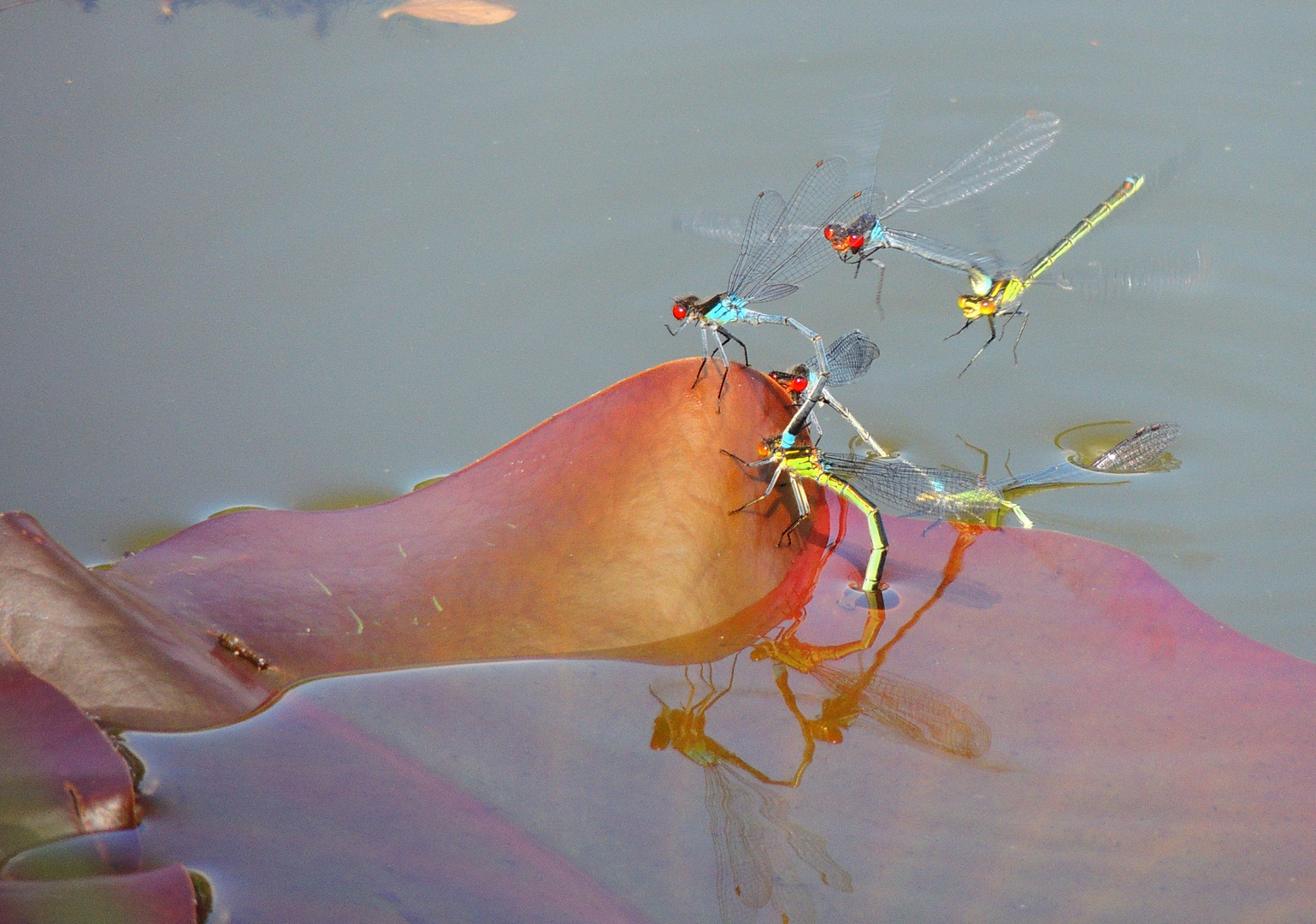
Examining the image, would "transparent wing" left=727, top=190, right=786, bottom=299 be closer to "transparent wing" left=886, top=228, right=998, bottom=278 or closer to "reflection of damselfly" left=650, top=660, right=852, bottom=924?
"transparent wing" left=886, top=228, right=998, bottom=278

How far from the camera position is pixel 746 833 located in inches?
64.3

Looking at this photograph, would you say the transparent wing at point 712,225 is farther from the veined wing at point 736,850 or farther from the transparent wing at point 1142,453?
the veined wing at point 736,850

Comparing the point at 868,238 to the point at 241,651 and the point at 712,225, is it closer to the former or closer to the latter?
the point at 712,225

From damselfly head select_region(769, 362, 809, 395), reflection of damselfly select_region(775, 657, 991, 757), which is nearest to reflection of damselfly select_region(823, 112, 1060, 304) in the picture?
damselfly head select_region(769, 362, 809, 395)

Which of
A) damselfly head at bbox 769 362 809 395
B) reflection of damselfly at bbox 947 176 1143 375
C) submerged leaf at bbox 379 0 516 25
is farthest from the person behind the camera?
submerged leaf at bbox 379 0 516 25

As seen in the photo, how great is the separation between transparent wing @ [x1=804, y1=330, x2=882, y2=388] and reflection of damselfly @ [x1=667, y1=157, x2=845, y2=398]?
0.14 feet

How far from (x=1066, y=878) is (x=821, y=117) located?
3878 millimetres

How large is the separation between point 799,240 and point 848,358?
878mm

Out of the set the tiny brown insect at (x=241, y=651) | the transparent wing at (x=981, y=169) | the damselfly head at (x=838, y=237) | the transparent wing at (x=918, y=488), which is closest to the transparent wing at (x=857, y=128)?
the transparent wing at (x=981, y=169)

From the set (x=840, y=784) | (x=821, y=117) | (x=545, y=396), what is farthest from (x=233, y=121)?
(x=840, y=784)

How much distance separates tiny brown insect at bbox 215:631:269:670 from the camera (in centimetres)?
168

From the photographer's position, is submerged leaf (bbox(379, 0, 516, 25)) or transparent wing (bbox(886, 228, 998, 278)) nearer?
transparent wing (bbox(886, 228, 998, 278))

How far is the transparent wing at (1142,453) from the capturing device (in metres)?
3.44

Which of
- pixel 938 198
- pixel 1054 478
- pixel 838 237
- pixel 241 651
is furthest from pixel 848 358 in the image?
pixel 241 651
